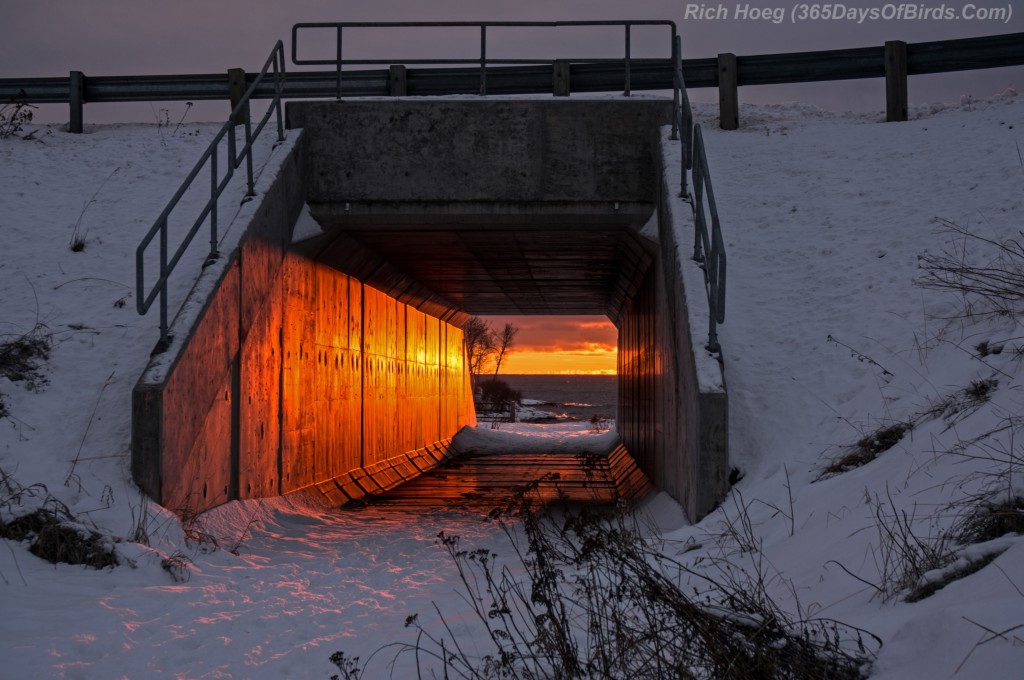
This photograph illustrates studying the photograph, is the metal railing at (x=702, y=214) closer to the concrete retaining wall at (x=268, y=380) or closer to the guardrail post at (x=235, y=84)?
the concrete retaining wall at (x=268, y=380)

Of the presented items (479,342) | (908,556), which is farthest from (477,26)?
(479,342)

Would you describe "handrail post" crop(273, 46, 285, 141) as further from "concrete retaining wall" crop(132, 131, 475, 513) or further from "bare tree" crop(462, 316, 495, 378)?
"bare tree" crop(462, 316, 495, 378)

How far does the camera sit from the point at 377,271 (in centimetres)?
1484

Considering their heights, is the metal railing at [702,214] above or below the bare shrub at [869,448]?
above

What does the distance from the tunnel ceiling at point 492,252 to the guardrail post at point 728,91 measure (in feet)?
8.25

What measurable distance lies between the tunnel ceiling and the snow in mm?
1551

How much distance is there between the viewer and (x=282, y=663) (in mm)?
4625

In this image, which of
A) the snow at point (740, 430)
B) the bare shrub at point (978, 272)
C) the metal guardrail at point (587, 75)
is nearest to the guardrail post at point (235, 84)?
the metal guardrail at point (587, 75)

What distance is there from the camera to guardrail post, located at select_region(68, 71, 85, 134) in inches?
559

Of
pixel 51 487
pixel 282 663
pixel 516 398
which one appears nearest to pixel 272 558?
pixel 51 487

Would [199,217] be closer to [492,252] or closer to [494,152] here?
[494,152]

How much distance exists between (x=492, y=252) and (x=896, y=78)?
6830mm

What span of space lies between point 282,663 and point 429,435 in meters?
16.2

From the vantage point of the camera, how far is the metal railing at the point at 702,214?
7.30m
